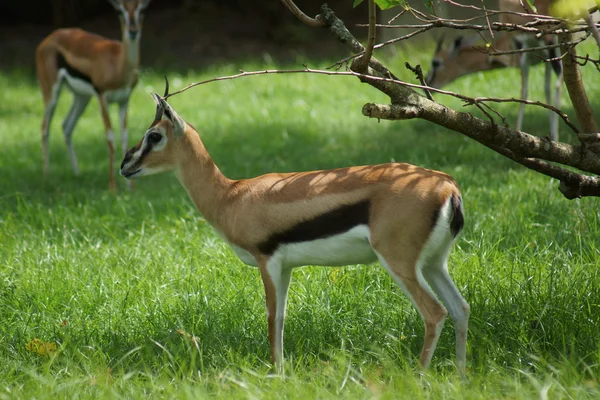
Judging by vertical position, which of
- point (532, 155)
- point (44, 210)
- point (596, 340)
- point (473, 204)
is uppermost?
point (532, 155)

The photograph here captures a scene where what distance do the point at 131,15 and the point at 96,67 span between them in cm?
58

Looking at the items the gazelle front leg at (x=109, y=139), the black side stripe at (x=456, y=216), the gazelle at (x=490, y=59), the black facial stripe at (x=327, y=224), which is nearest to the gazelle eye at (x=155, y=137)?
the black facial stripe at (x=327, y=224)

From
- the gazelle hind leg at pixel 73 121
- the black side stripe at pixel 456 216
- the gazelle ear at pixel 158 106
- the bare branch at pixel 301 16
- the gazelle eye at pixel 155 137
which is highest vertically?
the bare branch at pixel 301 16

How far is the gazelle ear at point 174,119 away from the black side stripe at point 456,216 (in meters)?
1.19

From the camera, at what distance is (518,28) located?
3053 mm

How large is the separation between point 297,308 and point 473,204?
182cm

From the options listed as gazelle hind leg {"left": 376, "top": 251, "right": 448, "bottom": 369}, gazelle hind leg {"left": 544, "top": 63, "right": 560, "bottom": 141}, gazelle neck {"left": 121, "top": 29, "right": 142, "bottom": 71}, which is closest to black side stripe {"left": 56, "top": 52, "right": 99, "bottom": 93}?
gazelle neck {"left": 121, "top": 29, "right": 142, "bottom": 71}

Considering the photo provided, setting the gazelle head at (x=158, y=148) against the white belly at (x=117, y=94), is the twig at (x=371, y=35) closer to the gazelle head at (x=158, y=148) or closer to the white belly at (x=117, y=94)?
the gazelle head at (x=158, y=148)

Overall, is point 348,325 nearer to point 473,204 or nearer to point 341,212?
point 341,212

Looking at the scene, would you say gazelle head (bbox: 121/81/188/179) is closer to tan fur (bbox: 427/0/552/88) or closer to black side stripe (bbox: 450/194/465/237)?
black side stripe (bbox: 450/194/465/237)

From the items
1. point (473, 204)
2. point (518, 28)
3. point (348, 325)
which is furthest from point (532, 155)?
point (473, 204)

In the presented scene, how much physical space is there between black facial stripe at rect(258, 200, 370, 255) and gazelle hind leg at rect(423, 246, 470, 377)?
35 cm

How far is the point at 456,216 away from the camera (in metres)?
3.02

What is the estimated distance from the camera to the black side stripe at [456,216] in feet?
9.87
